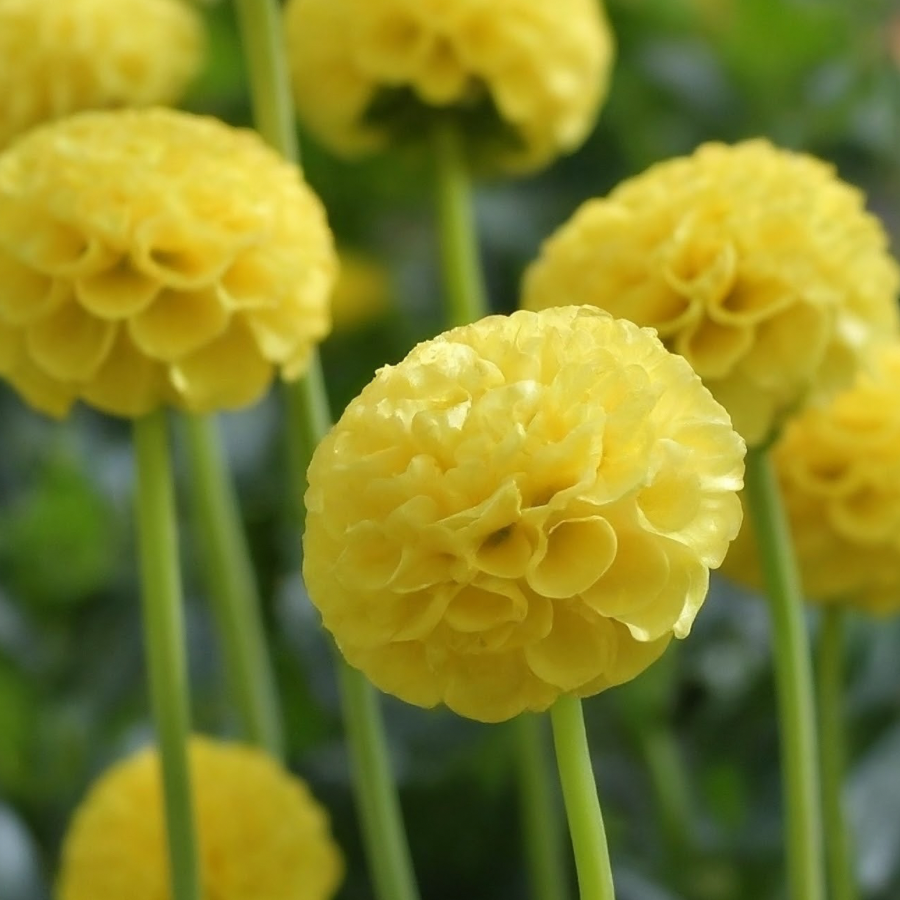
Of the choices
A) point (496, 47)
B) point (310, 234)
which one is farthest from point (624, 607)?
point (496, 47)

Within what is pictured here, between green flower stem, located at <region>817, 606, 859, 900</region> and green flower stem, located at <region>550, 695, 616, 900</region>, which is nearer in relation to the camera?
green flower stem, located at <region>550, 695, 616, 900</region>

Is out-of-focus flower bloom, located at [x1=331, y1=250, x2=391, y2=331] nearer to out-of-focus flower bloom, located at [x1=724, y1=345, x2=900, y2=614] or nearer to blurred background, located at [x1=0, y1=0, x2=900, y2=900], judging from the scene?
blurred background, located at [x1=0, y1=0, x2=900, y2=900]

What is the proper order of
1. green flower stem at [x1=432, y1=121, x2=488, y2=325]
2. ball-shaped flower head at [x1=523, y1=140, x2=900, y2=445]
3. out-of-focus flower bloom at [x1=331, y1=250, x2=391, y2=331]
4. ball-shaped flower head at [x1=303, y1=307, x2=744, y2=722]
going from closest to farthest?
ball-shaped flower head at [x1=303, y1=307, x2=744, y2=722] → ball-shaped flower head at [x1=523, y1=140, x2=900, y2=445] → green flower stem at [x1=432, y1=121, x2=488, y2=325] → out-of-focus flower bloom at [x1=331, y1=250, x2=391, y2=331]

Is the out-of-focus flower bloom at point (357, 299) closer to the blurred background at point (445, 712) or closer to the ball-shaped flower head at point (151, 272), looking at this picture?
the blurred background at point (445, 712)

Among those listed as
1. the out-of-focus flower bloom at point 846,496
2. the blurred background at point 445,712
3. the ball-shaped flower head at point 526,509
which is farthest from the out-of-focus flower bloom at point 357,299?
the ball-shaped flower head at point 526,509

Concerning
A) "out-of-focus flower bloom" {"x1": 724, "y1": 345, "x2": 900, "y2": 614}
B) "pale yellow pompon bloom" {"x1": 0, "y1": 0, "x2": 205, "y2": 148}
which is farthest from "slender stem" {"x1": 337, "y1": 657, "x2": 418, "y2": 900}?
"pale yellow pompon bloom" {"x1": 0, "y1": 0, "x2": 205, "y2": 148}

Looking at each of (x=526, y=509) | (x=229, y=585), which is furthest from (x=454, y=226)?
(x=526, y=509)

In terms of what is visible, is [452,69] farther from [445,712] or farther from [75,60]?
[445,712]
